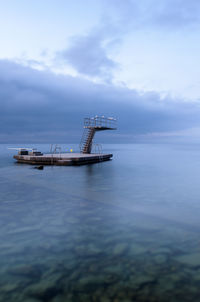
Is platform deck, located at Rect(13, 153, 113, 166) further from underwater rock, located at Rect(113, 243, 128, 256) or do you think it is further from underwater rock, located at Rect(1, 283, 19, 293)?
underwater rock, located at Rect(1, 283, 19, 293)

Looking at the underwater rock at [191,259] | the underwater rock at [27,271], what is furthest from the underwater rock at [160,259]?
the underwater rock at [27,271]

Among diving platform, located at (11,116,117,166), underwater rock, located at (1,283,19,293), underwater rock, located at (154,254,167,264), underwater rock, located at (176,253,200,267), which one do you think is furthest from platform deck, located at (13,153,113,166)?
underwater rock, located at (1,283,19,293)

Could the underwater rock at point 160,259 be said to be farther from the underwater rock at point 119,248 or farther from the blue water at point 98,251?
the underwater rock at point 119,248

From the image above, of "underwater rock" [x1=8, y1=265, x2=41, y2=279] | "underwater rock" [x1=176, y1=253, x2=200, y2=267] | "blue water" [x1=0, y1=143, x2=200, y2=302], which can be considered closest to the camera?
"blue water" [x1=0, y1=143, x2=200, y2=302]

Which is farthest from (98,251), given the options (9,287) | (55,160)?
(55,160)

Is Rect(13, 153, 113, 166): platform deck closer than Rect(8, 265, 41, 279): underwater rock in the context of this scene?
No

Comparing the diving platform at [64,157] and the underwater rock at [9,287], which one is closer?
the underwater rock at [9,287]

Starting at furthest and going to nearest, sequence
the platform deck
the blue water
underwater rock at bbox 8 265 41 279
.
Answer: the platform deck < underwater rock at bbox 8 265 41 279 < the blue water

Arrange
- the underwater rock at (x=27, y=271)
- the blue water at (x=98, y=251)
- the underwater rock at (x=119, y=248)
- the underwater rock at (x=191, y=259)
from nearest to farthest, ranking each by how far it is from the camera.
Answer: the blue water at (x=98, y=251) → the underwater rock at (x=27, y=271) → the underwater rock at (x=191, y=259) → the underwater rock at (x=119, y=248)

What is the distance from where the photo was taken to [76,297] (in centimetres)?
400

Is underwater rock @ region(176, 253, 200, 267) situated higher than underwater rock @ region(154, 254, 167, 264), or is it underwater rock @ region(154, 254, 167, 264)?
underwater rock @ region(154, 254, 167, 264)

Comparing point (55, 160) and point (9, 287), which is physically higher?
point (55, 160)

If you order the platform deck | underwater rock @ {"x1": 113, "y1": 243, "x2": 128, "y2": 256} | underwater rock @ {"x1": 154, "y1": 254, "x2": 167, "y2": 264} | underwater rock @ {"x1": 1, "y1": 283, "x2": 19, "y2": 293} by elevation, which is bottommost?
underwater rock @ {"x1": 154, "y1": 254, "x2": 167, "y2": 264}

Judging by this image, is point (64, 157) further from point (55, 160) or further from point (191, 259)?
point (191, 259)
